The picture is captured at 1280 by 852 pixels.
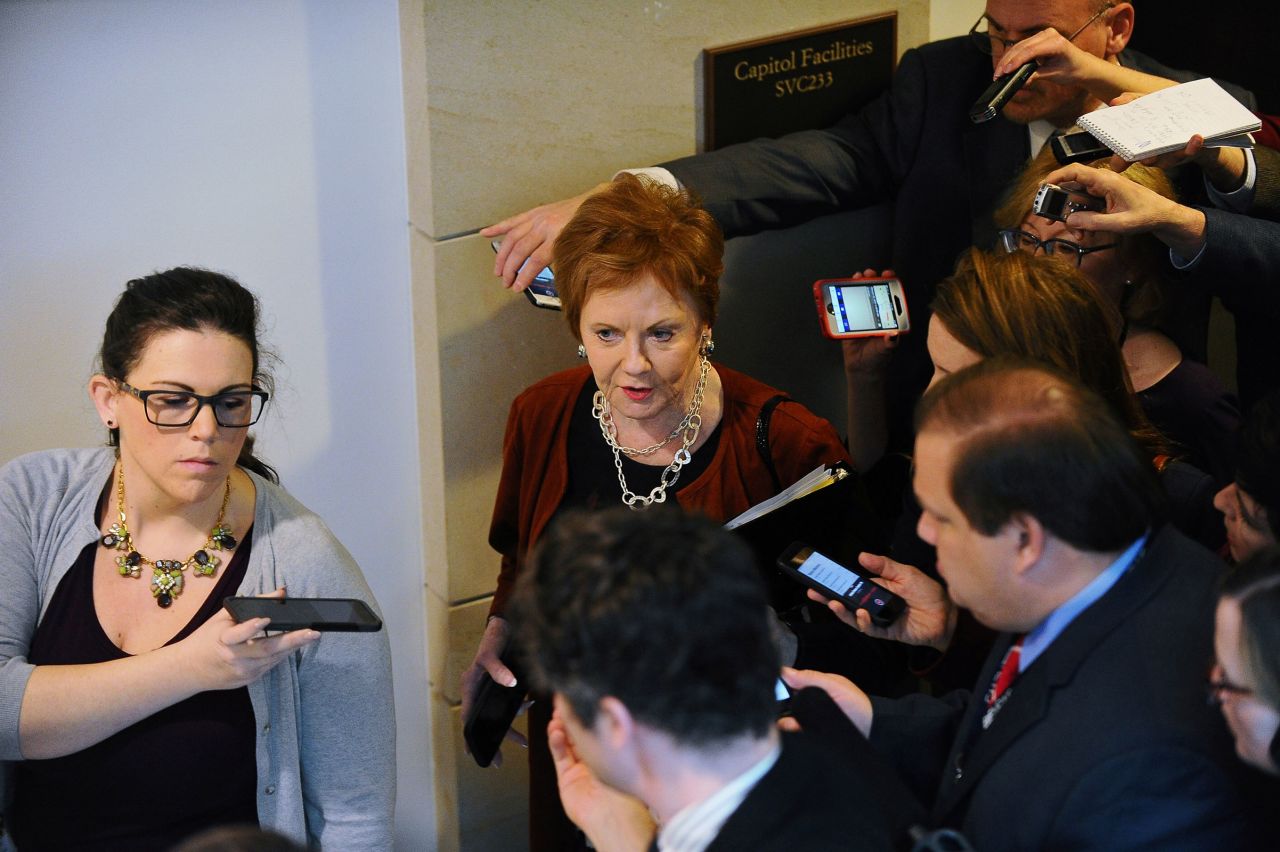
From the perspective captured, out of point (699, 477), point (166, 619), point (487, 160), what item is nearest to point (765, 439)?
point (699, 477)

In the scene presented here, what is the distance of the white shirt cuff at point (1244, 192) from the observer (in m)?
2.72

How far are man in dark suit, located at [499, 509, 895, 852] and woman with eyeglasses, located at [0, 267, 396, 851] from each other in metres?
0.83

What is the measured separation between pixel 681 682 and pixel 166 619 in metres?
1.12

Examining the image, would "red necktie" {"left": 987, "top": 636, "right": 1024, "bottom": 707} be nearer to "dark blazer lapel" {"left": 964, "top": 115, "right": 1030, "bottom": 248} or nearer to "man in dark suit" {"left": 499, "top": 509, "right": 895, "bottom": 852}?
"man in dark suit" {"left": 499, "top": 509, "right": 895, "bottom": 852}

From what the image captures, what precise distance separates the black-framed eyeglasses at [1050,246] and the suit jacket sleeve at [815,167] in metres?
0.60

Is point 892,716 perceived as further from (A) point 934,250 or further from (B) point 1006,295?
(A) point 934,250

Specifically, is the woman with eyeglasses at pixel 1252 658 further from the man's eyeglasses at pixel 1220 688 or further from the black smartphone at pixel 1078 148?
the black smartphone at pixel 1078 148

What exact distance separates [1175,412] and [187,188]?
6.80ft

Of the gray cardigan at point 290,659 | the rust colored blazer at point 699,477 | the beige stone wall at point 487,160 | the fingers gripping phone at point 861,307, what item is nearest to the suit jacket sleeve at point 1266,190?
the fingers gripping phone at point 861,307

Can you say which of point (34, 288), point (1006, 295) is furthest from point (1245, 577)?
point (34, 288)

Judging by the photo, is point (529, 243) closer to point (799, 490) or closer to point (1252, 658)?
point (799, 490)

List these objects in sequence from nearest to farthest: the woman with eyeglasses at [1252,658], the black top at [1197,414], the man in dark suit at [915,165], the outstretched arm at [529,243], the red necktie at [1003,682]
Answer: the woman with eyeglasses at [1252,658]
the red necktie at [1003,682]
the black top at [1197,414]
the outstretched arm at [529,243]
the man in dark suit at [915,165]

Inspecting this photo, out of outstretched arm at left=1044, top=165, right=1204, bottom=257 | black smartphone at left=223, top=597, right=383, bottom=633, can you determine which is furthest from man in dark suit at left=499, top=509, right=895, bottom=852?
outstretched arm at left=1044, top=165, right=1204, bottom=257

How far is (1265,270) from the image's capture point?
8.61ft
